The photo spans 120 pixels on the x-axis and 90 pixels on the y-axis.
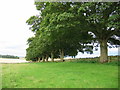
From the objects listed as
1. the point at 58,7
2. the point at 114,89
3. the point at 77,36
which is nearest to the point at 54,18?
the point at 58,7

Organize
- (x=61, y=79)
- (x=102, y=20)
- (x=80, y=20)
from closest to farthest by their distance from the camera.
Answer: (x=61, y=79) < (x=102, y=20) < (x=80, y=20)

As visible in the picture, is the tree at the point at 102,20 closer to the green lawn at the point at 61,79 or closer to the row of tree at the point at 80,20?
the row of tree at the point at 80,20

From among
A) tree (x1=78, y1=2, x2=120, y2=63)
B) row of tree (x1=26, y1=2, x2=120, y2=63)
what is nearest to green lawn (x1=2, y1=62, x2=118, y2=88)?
row of tree (x1=26, y1=2, x2=120, y2=63)

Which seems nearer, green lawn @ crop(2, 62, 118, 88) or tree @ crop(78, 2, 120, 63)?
green lawn @ crop(2, 62, 118, 88)

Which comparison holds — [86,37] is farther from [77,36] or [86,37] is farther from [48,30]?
[48,30]

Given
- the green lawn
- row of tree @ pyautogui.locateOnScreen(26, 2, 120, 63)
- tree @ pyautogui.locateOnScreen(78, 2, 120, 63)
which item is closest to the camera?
the green lawn

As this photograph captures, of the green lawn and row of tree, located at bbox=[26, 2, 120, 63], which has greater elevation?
row of tree, located at bbox=[26, 2, 120, 63]

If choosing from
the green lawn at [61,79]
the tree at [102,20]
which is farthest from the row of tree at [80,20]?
the green lawn at [61,79]

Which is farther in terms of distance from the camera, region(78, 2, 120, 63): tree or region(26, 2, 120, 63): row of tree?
region(78, 2, 120, 63): tree

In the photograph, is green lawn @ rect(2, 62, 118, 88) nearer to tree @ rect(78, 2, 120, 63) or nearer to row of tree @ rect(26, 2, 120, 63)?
→ row of tree @ rect(26, 2, 120, 63)

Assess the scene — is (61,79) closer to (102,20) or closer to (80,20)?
(102,20)

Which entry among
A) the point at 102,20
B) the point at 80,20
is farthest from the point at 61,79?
the point at 80,20

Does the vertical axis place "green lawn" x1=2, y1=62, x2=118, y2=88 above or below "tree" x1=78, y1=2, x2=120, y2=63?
below

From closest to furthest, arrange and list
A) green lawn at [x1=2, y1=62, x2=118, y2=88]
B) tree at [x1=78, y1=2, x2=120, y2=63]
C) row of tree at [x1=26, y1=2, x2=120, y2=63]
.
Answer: green lawn at [x1=2, y1=62, x2=118, y2=88] < row of tree at [x1=26, y1=2, x2=120, y2=63] < tree at [x1=78, y1=2, x2=120, y2=63]
